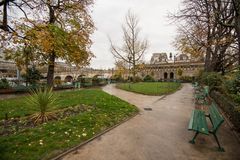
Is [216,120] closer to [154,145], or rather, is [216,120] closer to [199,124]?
[199,124]

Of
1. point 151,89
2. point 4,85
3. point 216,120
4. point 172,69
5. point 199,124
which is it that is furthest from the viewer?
point 172,69

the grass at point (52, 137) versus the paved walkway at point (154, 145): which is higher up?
the grass at point (52, 137)

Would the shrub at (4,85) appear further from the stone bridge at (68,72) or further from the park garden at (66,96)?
the stone bridge at (68,72)

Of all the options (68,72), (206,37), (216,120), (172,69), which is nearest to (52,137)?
(216,120)

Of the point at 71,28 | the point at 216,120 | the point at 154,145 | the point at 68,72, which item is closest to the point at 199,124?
the point at 216,120

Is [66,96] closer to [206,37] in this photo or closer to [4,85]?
[4,85]

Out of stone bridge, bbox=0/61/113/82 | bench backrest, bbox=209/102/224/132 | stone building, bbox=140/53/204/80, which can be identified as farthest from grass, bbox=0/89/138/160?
stone building, bbox=140/53/204/80

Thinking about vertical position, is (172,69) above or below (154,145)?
above

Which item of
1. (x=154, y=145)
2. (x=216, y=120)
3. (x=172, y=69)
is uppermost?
(x=172, y=69)

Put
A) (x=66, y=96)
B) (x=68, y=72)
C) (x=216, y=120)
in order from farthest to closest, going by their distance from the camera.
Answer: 1. (x=68, y=72)
2. (x=66, y=96)
3. (x=216, y=120)

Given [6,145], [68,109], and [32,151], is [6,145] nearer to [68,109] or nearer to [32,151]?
[32,151]

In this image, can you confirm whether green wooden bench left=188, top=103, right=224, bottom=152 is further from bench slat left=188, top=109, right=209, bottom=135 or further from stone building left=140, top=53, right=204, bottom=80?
stone building left=140, top=53, right=204, bottom=80

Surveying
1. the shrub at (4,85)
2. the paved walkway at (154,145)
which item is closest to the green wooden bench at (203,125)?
the paved walkway at (154,145)

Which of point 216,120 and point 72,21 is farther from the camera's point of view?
point 72,21
